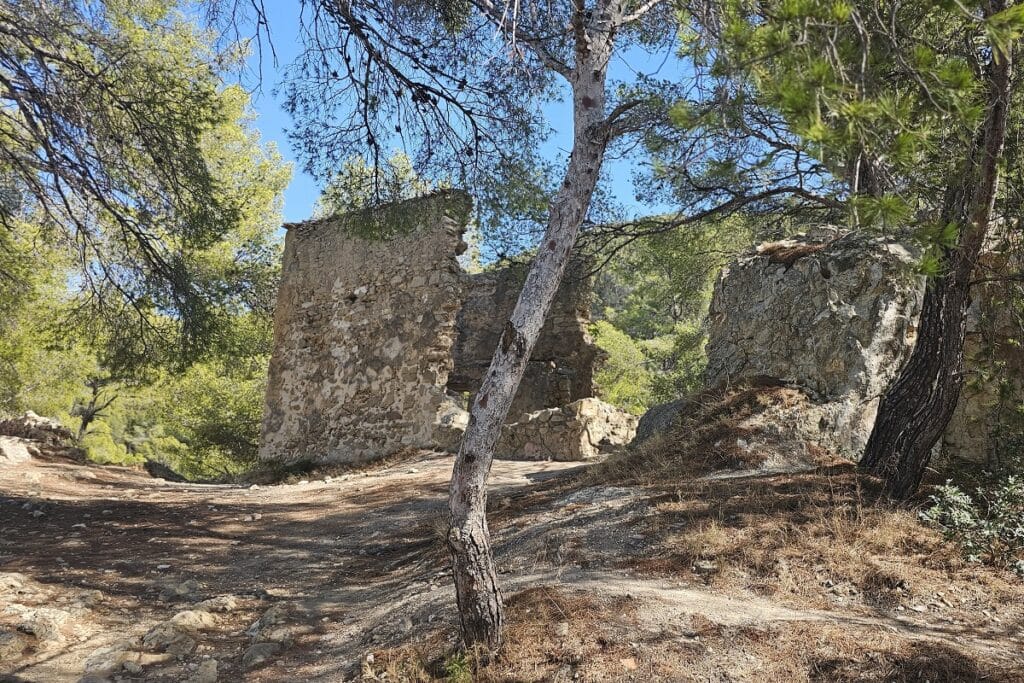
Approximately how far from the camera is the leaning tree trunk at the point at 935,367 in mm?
5074

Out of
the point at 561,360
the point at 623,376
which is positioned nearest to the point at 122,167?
the point at 561,360

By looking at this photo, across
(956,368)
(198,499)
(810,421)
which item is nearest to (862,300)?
(810,421)

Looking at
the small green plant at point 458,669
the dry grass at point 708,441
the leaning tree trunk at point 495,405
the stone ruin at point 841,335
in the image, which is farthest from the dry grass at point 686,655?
the stone ruin at point 841,335

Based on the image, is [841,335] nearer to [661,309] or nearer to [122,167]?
[122,167]

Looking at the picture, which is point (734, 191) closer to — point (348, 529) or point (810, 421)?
point (810, 421)

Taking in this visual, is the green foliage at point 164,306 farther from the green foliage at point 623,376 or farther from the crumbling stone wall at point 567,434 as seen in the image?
the green foliage at point 623,376

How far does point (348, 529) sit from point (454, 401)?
4322 mm

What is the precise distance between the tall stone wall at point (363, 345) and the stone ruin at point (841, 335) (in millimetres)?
4375

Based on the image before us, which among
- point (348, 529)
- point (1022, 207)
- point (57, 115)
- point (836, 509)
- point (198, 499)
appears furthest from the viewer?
point (198, 499)

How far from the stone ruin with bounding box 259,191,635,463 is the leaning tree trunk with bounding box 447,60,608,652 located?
20.6ft

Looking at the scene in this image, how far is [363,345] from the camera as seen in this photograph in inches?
476

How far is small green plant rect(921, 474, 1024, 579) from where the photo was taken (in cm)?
455

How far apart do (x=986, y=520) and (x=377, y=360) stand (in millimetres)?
8822

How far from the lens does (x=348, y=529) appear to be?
23.6ft
